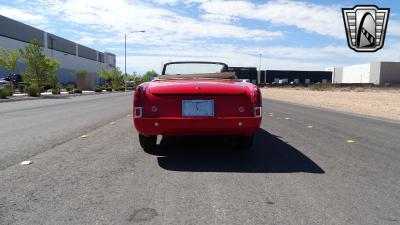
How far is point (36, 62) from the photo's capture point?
40969mm

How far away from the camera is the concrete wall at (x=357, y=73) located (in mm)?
104387

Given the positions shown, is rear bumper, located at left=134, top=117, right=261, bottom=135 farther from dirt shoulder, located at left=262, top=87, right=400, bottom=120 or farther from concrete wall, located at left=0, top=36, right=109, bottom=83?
concrete wall, located at left=0, top=36, right=109, bottom=83

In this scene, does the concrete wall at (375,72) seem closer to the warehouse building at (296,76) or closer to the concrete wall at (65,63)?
the warehouse building at (296,76)

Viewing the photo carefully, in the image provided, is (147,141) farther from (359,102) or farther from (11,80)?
(11,80)

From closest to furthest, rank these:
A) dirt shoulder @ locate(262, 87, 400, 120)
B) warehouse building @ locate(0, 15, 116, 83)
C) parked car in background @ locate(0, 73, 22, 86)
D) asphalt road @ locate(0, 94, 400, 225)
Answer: asphalt road @ locate(0, 94, 400, 225), dirt shoulder @ locate(262, 87, 400, 120), parked car in background @ locate(0, 73, 22, 86), warehouse building @ locate(0, 15, 116, 83)

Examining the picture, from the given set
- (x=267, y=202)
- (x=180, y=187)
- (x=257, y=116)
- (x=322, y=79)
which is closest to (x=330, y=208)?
(x=267, y=202)

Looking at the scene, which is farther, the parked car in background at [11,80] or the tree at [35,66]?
the parked car in background at [11,80]

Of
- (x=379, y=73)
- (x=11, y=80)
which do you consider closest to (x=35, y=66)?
(x=11, y=80)

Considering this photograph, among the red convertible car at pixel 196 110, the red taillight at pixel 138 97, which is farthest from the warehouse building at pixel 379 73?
the red taillight at pixel 138 97

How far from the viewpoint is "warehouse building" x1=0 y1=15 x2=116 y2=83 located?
62.2 metres

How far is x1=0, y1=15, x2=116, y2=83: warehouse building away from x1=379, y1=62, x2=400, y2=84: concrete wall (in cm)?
6322

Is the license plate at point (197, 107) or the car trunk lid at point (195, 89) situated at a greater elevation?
the car trunk lid at point (195, 89)

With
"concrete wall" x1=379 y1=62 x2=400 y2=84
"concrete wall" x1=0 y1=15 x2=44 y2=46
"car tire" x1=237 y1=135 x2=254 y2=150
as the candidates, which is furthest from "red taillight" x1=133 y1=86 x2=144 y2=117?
"concrete wall" x1=379 y1=62 x2=400 y2=84

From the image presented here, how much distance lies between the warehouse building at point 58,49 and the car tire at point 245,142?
5952 centimetres
